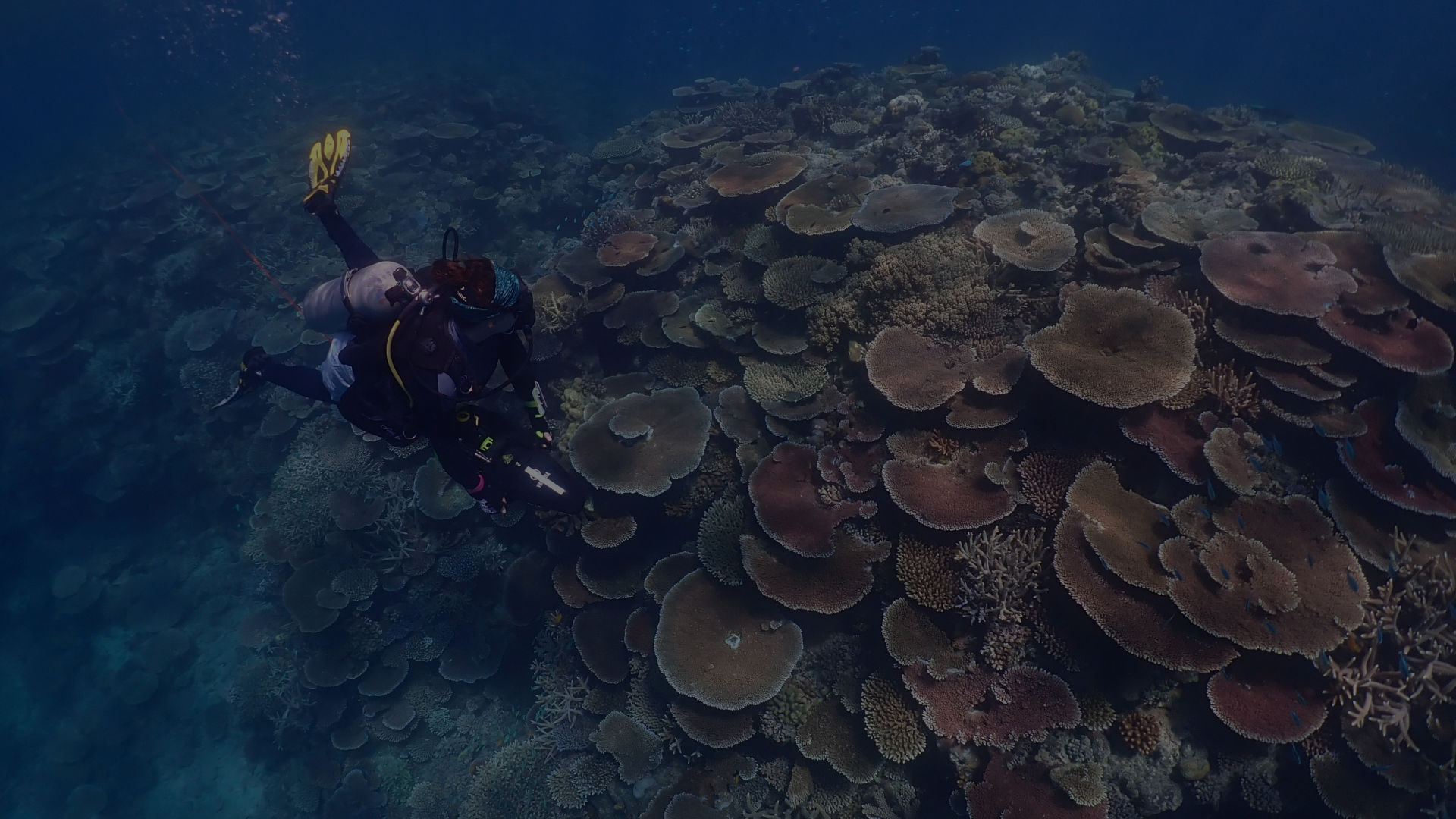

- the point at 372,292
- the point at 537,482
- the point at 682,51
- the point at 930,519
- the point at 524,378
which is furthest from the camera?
the point at 682,51

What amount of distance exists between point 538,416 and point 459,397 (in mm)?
1029

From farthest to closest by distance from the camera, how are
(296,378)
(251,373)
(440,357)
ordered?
1. (251,373)
2. (296,378)
3. (440,357)

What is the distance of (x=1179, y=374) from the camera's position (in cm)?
446

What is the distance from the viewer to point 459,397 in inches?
145

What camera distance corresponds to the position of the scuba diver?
343cm

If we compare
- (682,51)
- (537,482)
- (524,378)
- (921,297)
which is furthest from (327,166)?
(682,51)

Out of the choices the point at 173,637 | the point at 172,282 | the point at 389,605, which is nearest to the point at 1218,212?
the point at 389,605

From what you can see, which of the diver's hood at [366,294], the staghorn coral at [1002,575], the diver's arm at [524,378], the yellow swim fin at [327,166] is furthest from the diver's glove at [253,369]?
the staghorn coral at [1002,575]

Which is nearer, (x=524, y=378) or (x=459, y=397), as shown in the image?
(x=459, y=397)

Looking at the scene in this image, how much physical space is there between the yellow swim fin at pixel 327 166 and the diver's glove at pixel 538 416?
2.51m

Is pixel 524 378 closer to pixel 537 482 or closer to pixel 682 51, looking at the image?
pixel 537 482

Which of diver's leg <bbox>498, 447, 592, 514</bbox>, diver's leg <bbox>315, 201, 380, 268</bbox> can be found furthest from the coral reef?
diver's leg <bbox>315, 201, 380, 268</bbox>

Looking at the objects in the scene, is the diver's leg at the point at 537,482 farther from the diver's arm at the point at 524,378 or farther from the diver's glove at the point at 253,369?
the diver's glove at the point at 253,369

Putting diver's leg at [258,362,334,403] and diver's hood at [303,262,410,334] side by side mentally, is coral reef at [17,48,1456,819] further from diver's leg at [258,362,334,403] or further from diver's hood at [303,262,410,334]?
diver's hood at [303,262,410,334]
